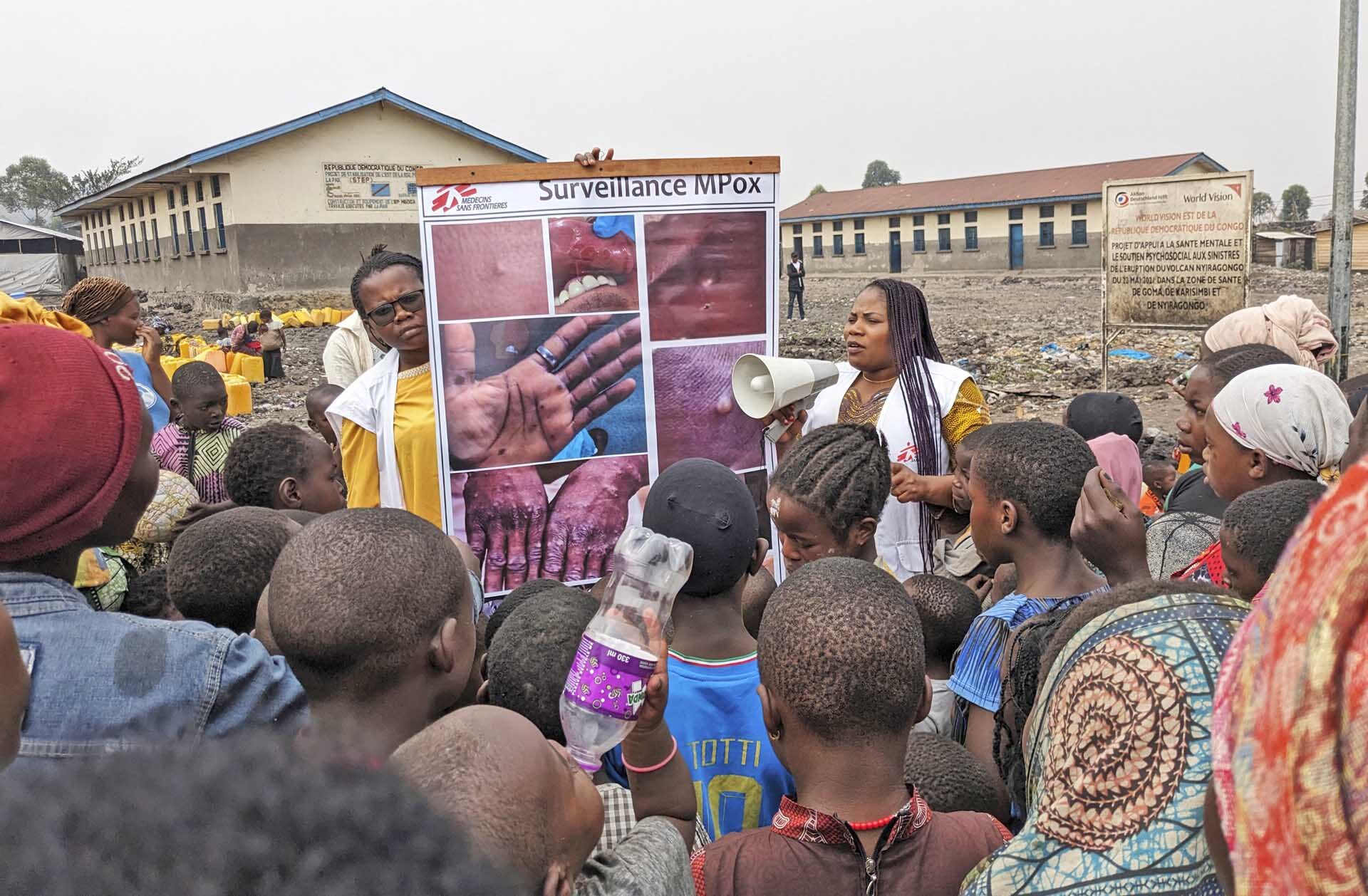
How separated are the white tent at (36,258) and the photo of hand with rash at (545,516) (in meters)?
46.1

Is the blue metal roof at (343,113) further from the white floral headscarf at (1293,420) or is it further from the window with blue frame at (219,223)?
the white floral headscarf at (1293,420)

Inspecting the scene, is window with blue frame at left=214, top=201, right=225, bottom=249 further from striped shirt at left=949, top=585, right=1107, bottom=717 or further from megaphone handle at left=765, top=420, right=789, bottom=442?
striped shirt at left=949, top=585, right=1107, bottom=717

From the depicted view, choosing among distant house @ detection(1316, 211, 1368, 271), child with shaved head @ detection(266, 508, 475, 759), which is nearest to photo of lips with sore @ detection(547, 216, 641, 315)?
child with shaved head @ detection(266, 508, 475, 759)

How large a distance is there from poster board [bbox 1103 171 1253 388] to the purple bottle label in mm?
9003

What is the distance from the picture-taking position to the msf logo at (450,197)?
3.39 m

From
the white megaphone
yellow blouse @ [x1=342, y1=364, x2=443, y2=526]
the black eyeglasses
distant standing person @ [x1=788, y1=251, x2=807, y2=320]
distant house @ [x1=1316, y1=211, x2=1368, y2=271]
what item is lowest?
yellow blouse @ [x1=342, y1=364, x2=443, y2=526]

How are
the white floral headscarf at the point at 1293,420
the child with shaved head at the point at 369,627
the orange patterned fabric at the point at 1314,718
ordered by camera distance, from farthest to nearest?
the white floral headscarf at the point at 1293,420
the child with shaved head at the point at 369,627
the orange patterned fabric at the point at 1314,718

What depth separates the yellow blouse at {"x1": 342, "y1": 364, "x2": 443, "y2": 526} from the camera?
11.7 ft

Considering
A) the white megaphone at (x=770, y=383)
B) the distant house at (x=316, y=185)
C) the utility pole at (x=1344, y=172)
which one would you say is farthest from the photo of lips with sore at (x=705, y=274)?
the distant house at (x=316, y=185)

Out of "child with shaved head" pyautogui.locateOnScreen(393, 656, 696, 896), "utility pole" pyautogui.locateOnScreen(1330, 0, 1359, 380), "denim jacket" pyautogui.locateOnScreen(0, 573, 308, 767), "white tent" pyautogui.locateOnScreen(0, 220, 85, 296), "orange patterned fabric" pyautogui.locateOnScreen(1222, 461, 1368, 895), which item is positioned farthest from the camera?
"white tent" pyautogui.locateOnScreen(0, 220, 85, 296)

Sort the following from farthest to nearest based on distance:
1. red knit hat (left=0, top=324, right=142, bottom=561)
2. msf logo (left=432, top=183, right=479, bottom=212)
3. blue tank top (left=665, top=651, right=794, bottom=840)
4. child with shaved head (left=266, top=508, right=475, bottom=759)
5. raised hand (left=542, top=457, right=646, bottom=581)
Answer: raised hand (left=542, top=457, right=646, bottom=581)
msf logo (left=432, top=183, right=479, bottom=212)
blue tank top (left=665, top=651, right=794, bottom=840)
child with shaved head (left=266, top=508, right=475, bottom=759)
red knit hat (left=0, top=324, right=142, bottom=561)

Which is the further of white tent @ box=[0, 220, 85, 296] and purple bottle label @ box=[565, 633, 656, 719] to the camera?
white tent @ box=[0, 220, 85, 296]

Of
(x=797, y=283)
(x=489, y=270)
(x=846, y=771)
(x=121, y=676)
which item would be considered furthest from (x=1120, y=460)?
(x=797, y=283)

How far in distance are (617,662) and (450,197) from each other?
2.15 meters
